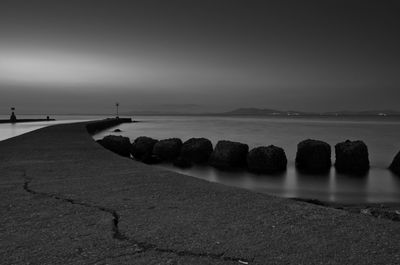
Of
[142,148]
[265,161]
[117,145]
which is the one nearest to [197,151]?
[265,161]

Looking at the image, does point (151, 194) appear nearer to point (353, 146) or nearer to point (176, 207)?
point (176, 207)

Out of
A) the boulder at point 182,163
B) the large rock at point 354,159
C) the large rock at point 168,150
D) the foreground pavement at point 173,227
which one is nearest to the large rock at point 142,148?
the large rock at point 168,150

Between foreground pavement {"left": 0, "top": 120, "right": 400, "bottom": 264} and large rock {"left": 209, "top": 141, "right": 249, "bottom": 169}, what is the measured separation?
21.0 feet

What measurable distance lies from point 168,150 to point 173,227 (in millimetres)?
10401

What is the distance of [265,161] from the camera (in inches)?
418

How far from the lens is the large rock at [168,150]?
1334cm

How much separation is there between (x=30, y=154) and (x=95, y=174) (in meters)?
3.27

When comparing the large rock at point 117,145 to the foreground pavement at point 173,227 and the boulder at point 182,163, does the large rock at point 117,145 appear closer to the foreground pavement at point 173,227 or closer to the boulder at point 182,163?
the boulder at point 182,163

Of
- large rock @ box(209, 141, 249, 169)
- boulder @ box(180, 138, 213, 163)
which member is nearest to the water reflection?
large rock @ box(209, 141, 249, 169)

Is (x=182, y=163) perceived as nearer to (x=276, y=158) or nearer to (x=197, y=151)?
(x=197, y=151)

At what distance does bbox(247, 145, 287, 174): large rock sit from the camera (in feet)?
34.7

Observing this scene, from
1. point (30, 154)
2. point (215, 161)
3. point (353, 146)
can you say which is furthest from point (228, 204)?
point (353, 146)

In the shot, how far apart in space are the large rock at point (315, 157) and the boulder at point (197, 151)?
129 inches

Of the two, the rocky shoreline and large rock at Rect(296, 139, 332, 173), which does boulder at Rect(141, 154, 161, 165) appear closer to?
the rocky shoreline
